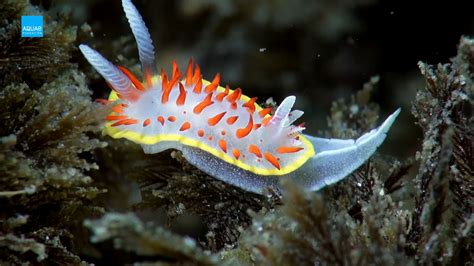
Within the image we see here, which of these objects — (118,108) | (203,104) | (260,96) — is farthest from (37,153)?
(260,96)

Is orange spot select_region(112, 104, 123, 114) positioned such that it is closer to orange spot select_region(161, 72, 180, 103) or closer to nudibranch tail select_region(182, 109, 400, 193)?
orange spot select_region(161, 72, 180, 103)

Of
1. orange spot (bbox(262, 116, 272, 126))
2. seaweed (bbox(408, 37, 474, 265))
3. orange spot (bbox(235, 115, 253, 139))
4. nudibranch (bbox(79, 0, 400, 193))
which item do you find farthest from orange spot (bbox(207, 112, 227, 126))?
seaweed (bbox(408, 37, 474, 265))

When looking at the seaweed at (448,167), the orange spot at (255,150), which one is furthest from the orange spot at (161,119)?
the seaweed at (448,167)

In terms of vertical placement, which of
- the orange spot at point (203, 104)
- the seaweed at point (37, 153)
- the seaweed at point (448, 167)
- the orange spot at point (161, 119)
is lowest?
the seaweed at point (37, 153)

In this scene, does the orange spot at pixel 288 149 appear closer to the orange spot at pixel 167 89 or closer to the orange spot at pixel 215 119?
the orange spot at pixel 215 119

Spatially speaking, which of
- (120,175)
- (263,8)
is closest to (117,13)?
(263,8)

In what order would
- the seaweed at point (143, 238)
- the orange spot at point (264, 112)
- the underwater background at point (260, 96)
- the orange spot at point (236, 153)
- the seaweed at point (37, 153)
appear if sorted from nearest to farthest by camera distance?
the seaweed at point (143, 238) → the underwater background at point (260, 96) → the seaweed at point (37, 153) → the orange spot at point (236, 153) → the orange spot at point (264, 112)

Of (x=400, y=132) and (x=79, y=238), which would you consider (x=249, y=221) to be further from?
(x=400, y=132)

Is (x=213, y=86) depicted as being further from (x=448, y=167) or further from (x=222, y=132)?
Answer: (x=448, y=167)
